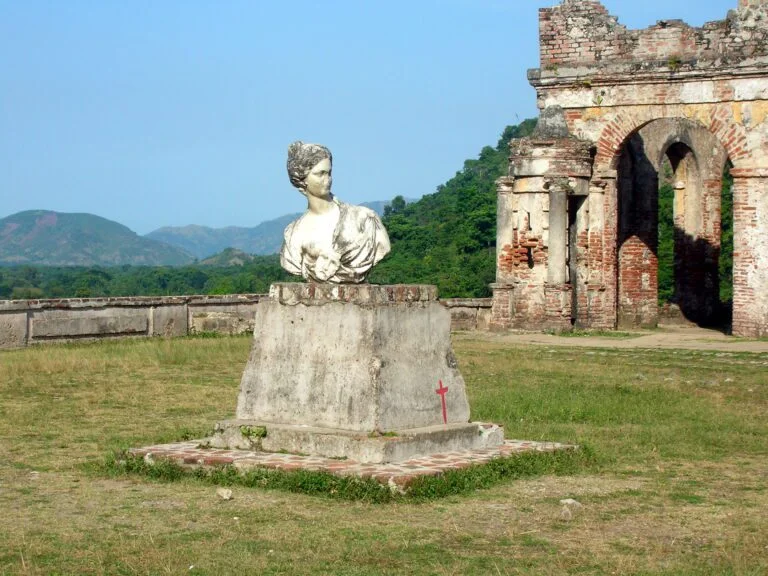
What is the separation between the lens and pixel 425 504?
26.7 feet

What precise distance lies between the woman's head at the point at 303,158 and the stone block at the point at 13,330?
10.3m

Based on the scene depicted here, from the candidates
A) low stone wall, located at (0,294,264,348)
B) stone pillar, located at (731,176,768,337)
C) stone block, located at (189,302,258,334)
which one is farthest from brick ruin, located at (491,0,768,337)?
low stone wall, located at (0,294,264,348)

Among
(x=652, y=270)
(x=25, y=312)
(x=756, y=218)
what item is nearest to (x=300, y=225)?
(x=25, y=312)

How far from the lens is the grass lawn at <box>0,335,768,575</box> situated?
6785 mm

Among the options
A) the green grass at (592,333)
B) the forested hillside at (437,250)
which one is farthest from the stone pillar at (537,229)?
the forested hillside at (437,250)

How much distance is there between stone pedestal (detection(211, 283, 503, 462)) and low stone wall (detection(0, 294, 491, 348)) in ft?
33.9

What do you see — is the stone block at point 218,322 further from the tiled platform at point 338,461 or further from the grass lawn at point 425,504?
the tiled platform at point 338,461

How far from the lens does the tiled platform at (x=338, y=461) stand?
8492 mm

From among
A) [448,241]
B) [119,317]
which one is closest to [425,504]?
[119,317]

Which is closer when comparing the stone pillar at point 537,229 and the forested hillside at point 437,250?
the stone pillar at point 537,229

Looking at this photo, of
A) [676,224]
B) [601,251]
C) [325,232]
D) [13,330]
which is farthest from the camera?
[676,224]

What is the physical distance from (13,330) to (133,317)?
83.4 inches

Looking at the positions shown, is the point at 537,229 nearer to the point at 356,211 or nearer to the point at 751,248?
the point at 751,248

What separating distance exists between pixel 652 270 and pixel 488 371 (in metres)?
11.3
